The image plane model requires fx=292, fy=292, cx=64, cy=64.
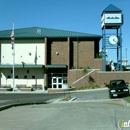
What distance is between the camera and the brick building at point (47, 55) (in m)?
50.1

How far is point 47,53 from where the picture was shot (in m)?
50.3

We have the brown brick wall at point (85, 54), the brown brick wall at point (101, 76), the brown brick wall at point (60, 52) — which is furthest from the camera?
the brown brick wall at point (60, 52)

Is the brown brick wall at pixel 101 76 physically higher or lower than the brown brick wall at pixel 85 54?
lower

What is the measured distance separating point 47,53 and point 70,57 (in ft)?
13.2

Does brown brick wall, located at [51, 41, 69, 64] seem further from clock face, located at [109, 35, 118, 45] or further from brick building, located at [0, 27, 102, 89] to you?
clock face, located at [109, 35, 118, 45]

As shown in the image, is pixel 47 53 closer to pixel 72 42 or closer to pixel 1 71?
pixel 72 42

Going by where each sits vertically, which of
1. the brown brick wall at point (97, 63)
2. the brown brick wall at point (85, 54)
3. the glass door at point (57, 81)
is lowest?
the glass door at point (57, 81)


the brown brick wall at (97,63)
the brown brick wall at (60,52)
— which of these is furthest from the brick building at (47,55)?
the brown brick wall at (97,63)

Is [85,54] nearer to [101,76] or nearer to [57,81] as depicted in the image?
[57,81]

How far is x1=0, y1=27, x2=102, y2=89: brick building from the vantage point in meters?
50.1

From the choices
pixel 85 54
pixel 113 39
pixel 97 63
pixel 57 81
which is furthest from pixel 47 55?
pixel 113 39

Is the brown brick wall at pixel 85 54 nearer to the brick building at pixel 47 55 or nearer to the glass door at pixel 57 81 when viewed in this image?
the brick building at pixel 47 55

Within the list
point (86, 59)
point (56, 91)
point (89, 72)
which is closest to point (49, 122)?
point (56, 91)

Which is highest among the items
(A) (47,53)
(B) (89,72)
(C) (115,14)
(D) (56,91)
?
(C) (115,14)
